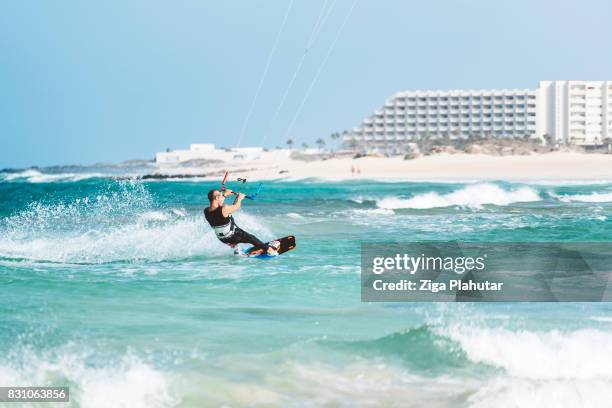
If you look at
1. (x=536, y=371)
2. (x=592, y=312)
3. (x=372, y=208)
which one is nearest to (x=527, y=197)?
(x=372, y=208)

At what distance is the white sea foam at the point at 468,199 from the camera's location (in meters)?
30.5

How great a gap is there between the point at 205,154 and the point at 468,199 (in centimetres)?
13098

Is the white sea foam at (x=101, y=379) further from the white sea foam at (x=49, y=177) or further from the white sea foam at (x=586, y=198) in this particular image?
the white sea foam at (x=49, y=177)

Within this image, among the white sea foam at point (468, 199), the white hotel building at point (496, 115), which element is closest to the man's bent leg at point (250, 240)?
the white sea foam at point (468, 199)

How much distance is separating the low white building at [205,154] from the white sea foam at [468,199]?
380ft

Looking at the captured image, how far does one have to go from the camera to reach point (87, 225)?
22.0 m

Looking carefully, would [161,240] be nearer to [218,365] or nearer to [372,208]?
[218,365]

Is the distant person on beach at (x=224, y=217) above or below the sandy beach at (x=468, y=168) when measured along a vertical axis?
above

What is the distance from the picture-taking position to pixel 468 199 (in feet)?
109

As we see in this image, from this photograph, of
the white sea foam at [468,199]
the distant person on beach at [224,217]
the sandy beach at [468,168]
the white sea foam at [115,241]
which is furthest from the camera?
the sandy beach at [468,168]

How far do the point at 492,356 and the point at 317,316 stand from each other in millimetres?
2125

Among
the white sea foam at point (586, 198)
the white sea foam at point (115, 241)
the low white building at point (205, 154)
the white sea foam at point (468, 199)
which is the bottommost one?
the low white building at point (205, 154)

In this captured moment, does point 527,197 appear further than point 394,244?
Yes

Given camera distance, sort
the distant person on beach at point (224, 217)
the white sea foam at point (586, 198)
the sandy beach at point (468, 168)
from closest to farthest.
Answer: the distant person on beach at point (224, 217)
the white sea foam at point (586, 198)
the sandy beach at point (468, 168)
